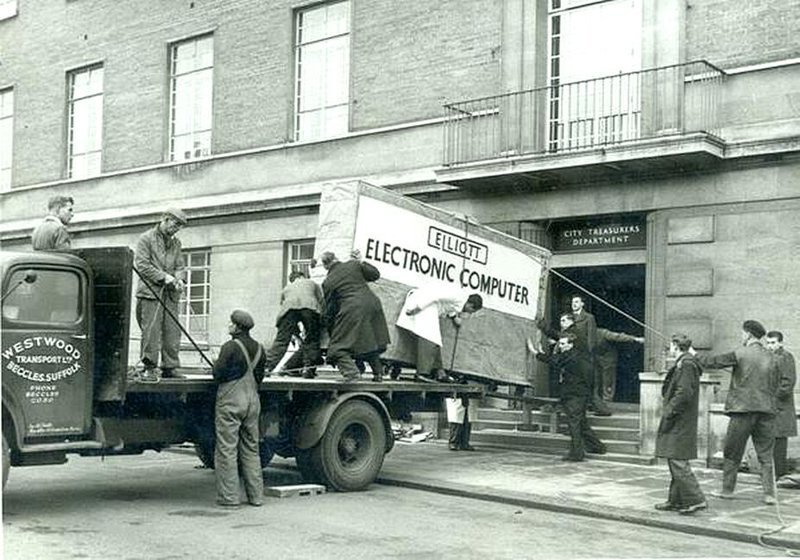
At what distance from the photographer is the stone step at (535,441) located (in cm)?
1449

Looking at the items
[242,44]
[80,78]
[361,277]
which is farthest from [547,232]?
[80,78]

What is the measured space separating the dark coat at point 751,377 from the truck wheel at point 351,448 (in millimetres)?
3571

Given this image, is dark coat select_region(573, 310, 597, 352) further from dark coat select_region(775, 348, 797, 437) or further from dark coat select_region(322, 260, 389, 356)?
dark coat select_region(322, 260, 389, 356)

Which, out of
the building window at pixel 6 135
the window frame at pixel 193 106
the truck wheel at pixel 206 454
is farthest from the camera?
the building window at pixel 6 135

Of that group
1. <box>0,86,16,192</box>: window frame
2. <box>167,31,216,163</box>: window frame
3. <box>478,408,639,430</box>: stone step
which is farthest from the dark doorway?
<box>0,86,16,192</box>: window frame

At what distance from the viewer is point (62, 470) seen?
12.5 m

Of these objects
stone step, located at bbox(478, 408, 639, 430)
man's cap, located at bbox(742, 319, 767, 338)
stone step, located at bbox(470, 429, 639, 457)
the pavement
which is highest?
man's cap, located at bbox(742, 319, 767, 338)

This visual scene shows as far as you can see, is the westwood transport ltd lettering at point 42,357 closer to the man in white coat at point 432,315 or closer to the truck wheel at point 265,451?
the truck wheel at point 265,451

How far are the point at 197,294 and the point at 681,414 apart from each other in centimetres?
1379

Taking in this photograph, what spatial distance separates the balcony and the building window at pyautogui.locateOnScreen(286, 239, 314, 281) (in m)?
3.81

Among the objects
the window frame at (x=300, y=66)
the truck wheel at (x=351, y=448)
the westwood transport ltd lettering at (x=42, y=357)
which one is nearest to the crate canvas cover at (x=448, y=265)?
the truck wheel at (x=351, y=448)

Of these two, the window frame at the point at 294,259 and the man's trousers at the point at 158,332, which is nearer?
the man's trousers at the point at 158,332

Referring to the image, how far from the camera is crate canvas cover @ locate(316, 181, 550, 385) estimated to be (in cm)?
1235

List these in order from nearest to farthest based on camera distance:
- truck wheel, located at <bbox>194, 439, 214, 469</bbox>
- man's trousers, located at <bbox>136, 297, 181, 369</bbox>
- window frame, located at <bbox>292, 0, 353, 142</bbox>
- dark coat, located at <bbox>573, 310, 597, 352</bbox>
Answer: man's trousers, located at <bbox>136, 297, 181, 369</bbox> < truck wheel, located at <bbox>194, 439, 214, 469</bbox> < dark coat, located at <bbox>573, 310, 597, 352</bbox> < window frame, located at <bbox>292, 0, 353, 142</bbox>
